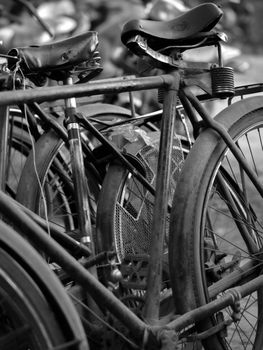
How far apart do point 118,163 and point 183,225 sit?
2.07 ft

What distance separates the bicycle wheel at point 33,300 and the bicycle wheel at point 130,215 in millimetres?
788

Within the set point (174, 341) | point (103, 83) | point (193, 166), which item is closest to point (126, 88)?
point (103, 83)

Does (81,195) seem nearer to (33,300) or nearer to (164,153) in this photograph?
(164,153)

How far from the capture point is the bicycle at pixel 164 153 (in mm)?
2416

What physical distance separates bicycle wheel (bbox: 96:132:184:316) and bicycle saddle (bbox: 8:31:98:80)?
467mm

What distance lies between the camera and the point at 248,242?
315cm

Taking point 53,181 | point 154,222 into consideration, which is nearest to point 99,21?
point 53,181

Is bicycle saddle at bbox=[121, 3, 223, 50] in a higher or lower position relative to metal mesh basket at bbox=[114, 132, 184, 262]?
higher

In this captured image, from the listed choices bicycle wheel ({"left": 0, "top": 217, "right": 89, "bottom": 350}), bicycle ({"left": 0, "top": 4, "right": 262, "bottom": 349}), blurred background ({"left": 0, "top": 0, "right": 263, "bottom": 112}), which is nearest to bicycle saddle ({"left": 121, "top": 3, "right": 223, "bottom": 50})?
bicycle ({"left": 0, "top": 4, "right": 262, "bottom": 349})

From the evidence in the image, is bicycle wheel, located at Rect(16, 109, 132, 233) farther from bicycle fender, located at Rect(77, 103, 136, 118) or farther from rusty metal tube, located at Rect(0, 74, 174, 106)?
rusty metal tube, located at Rect(0, 74, 174, 106)

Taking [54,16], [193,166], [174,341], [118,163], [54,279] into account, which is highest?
[54,16]

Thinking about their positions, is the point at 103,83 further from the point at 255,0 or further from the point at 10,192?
the point at 255,0

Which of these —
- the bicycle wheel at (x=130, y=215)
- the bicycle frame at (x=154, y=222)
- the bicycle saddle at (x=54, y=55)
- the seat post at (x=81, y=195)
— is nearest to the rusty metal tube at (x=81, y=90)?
the bicycle frame at (x=154, y=222)

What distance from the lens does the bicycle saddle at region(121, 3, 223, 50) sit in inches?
114
